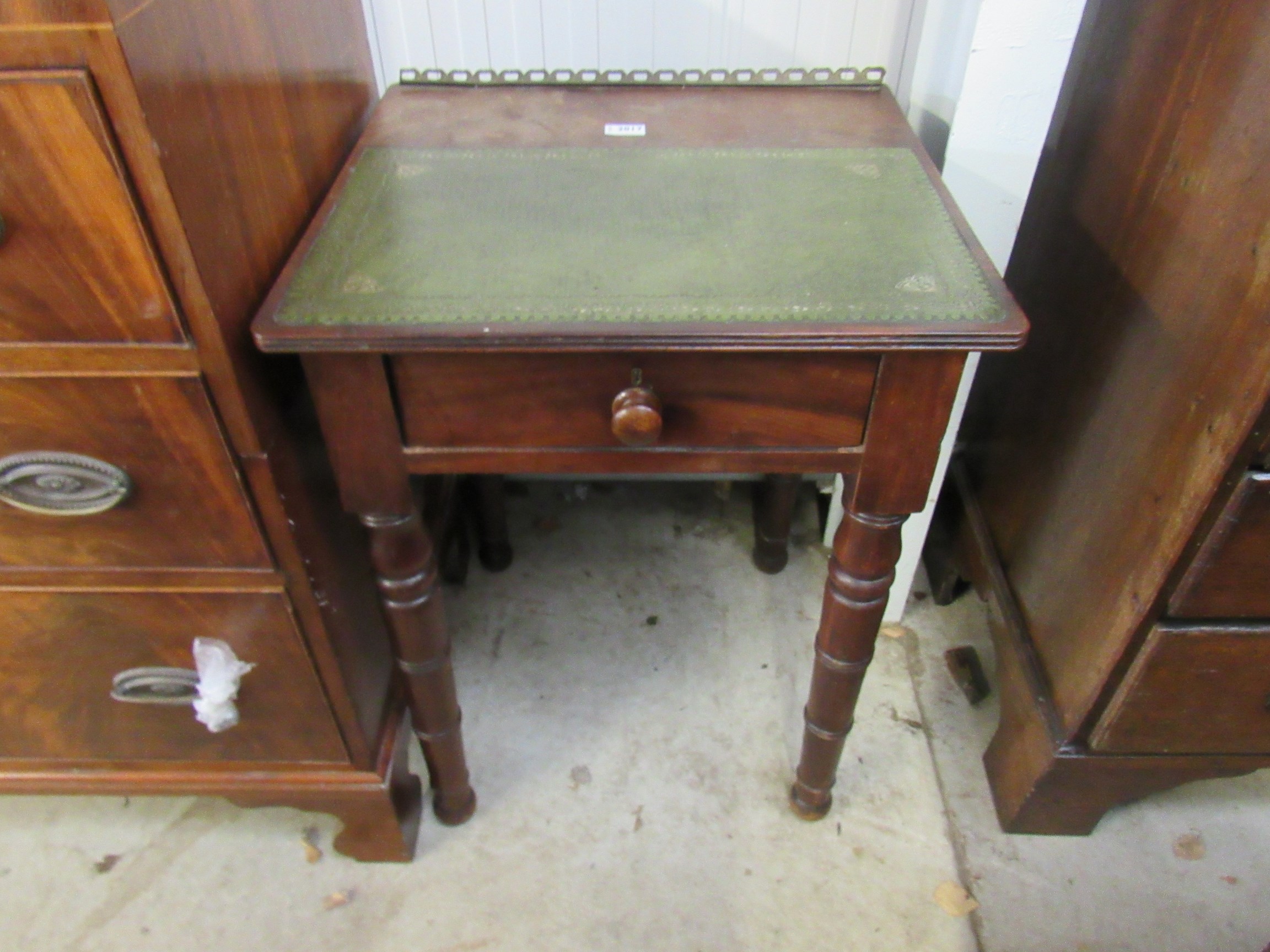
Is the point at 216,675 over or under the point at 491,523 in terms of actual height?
over

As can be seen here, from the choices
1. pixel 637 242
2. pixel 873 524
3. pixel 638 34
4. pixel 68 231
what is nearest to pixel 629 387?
pixel 637 242

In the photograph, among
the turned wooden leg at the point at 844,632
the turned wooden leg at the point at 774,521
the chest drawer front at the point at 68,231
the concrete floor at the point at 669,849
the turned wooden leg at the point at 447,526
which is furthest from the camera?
the turned wooden leg at the point at 774,521

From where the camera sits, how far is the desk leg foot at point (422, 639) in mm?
826

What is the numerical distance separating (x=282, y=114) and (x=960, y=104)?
0.70 m

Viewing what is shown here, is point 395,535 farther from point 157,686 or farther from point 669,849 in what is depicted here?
point 669,849

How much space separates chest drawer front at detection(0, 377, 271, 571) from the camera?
26.8 inches

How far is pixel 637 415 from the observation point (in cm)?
70

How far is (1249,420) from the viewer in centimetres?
72

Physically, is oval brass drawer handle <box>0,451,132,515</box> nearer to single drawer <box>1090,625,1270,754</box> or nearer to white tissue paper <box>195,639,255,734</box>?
white tissue paper <box>195,639,255,734</box>

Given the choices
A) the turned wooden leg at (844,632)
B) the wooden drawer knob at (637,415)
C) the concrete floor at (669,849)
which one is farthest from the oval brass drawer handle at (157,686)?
the turned wooden leg at (844,632)

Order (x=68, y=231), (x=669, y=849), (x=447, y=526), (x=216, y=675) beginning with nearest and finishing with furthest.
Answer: (x=68, y=231), (x=216, y=675), (x=669, y=849), (x=447, y=526)

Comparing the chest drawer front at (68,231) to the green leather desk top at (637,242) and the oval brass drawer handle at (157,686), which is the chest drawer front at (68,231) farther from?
the oval brass drawer handle at (157,686)

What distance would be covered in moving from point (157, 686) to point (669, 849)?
2.05 feet

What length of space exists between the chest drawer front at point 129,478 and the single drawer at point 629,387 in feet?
0.54
